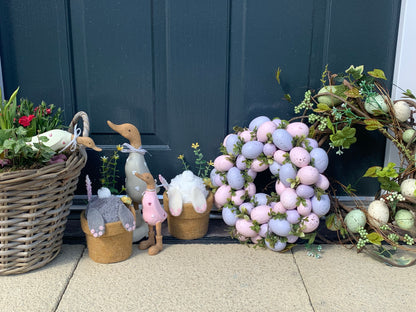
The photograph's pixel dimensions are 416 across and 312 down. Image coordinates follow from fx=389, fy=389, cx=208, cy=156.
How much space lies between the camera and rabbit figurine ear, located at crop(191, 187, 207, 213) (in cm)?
167

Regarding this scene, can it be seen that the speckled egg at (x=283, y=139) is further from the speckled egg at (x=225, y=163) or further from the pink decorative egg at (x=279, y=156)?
the speckled egg at (x=225, y=163)

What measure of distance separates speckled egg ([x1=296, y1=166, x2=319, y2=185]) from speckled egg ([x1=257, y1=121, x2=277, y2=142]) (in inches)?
8.2

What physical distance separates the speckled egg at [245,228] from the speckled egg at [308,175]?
289 millimetres

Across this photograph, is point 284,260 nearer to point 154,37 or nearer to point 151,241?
point 151,241

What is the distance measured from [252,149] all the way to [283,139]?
13 cm

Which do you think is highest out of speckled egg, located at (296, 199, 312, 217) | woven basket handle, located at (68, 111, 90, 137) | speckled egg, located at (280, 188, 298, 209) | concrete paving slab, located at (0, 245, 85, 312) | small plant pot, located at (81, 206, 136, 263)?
woven basket handle, located at (68, 111, 90, 137)

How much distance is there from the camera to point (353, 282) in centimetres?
146

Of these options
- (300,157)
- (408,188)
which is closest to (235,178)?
(300,157)

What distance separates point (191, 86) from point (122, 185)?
1.99 feet

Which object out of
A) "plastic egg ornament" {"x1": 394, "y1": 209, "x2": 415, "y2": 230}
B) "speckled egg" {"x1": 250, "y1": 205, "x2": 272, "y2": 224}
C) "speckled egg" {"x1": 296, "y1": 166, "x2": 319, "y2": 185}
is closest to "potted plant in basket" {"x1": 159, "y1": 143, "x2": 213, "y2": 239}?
"speckled egg" {"x1": 250, "y1": 205, "x2": 272, "y2": 224}

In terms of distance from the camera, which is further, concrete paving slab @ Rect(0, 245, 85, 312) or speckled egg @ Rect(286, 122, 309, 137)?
speckled egg @ Rect(286, 122, 309, 137)

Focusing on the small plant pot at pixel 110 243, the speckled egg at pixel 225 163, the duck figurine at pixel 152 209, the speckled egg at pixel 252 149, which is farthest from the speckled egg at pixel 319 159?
the small plant pot at pixel 110 243

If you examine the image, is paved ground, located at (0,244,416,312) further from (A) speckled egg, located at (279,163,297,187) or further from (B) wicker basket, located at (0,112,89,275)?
(A) speckled egg, located at (279,163,297,187)

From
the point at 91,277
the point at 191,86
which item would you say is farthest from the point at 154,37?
the point at 91,277
